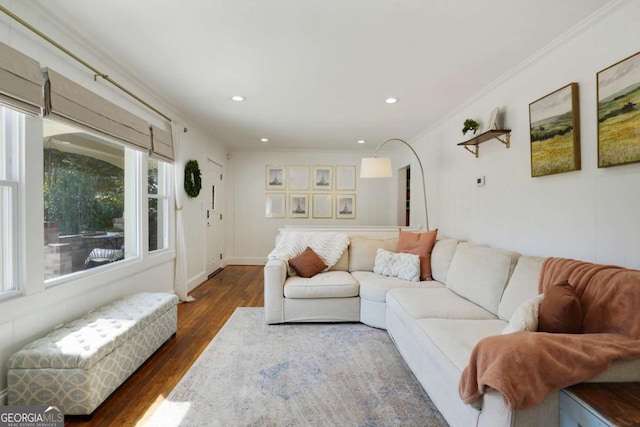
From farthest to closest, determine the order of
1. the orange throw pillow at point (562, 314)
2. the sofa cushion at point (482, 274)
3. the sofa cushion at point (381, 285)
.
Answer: the sofa cushion at point (381, 285) → the sofa cushion at point (482, 274) → the orange throw pillow at point (562, 314)

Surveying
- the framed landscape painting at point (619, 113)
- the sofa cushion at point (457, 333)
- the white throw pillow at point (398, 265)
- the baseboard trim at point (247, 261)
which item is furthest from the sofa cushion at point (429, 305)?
the baseboard trim at point (247, 261)

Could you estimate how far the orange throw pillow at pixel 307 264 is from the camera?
3.31m

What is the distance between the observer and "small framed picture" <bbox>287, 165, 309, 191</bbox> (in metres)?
6.18

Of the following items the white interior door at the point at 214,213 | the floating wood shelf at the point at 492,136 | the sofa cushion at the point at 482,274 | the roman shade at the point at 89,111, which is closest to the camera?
the roman shade at the point at 89,111

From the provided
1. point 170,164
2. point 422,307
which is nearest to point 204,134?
point 170,164

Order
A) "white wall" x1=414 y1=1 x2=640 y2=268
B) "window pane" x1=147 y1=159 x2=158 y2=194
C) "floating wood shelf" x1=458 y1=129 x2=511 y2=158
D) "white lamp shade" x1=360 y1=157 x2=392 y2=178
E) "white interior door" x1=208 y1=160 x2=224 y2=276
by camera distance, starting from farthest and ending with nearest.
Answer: "white interior door" x1=208 y1=160 x2=224 y2=276
"white lamp shade" x1=360 y1=157 x2=392 y2=178
"window pane" x1=147 y1=159 x2=158 y2=194
"floating wood shelf" x1=458 y1=129 x2=511 y2=158
"white wall" x1=414 y1=1 x2=640 y2=268

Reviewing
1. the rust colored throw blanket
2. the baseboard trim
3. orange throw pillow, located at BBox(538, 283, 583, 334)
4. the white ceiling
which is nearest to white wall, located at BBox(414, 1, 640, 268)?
the white ceiling

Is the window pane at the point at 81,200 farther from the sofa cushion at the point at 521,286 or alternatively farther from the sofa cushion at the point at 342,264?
the sofa cushion at the point at 521,286

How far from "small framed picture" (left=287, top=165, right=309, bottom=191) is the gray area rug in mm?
3760

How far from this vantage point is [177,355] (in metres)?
2.41

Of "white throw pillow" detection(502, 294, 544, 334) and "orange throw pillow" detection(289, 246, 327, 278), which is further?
"orange throw pillow" detection(289, 246, 327, 278)

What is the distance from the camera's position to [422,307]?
88.2 inches

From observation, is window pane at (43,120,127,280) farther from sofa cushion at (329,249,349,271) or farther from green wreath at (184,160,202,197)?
sofa cushion at (329,249,349,271)

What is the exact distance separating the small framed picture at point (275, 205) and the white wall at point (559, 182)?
12.0 feet
